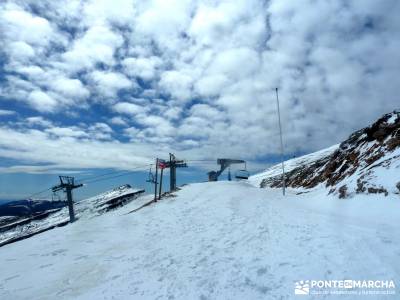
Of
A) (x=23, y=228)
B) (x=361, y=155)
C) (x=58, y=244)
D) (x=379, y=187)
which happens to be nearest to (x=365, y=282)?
(x=379, y=187)

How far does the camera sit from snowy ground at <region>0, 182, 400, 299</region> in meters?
8.90

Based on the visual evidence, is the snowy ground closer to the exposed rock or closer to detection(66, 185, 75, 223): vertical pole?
the exposed rock

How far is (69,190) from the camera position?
193 feet

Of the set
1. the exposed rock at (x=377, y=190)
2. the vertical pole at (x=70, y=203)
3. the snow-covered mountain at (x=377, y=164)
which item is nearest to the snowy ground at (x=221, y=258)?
the exposed rock at (x=377, y=190)

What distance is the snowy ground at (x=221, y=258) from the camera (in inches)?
350

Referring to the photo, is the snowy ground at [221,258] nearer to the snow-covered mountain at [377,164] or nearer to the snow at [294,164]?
the snow-covered mountain at [377,164]

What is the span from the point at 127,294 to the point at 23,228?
398 ft

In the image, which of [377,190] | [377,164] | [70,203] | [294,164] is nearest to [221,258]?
[377,190]

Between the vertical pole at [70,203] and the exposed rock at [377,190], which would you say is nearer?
the exposed rock at [377,190]

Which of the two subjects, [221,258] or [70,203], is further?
[70,203]

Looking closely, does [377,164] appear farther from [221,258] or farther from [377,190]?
[221,258]

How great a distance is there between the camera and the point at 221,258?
11625 millimetres

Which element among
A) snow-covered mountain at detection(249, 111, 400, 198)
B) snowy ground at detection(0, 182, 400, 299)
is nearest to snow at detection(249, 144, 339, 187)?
snow-covered mountain at detection(249, 111, 400, 198)

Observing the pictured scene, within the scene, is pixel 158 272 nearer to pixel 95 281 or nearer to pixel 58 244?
pixel 95 281
